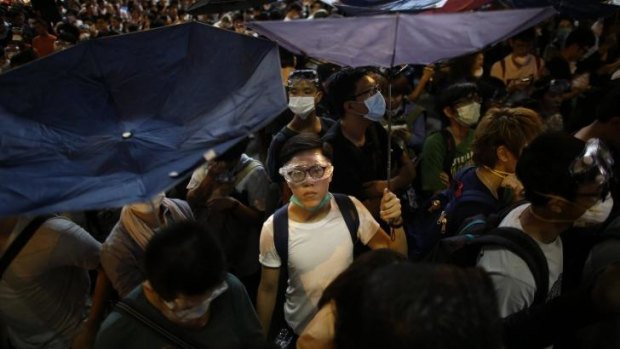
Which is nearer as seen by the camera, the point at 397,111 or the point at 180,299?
the point at 180,299

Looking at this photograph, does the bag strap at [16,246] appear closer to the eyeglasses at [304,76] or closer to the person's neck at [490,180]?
the eyeglasses at [304,76]

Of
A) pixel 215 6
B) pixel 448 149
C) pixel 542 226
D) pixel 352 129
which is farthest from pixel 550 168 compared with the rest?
pixel 215 6

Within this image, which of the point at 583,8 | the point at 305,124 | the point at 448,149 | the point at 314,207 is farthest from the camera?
the point at 583,8

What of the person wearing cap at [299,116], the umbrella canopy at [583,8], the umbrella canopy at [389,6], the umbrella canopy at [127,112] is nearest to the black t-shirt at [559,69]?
the umbrella canopy at [583,8]

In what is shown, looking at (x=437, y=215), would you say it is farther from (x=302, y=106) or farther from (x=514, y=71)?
(x=514, y=71)

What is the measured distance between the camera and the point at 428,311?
1.25 meters

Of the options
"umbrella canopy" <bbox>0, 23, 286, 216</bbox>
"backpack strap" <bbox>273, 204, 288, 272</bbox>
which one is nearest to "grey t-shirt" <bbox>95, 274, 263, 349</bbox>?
"backpack strap" <bbox>273, 204, 288, 272</bbox>

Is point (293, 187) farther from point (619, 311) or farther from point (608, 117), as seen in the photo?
point (608, 117)

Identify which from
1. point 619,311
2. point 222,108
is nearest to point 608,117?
point 619,311

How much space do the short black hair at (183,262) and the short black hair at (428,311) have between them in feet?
2.57

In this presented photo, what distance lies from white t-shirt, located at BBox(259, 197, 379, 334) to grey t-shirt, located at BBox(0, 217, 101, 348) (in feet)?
3.17

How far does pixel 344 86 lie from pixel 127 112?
181cm

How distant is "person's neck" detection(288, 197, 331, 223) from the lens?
8.60 ft

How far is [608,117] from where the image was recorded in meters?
3.18
